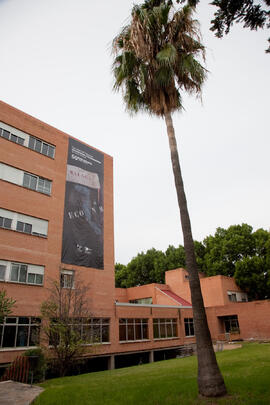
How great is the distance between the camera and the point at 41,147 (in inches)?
1091

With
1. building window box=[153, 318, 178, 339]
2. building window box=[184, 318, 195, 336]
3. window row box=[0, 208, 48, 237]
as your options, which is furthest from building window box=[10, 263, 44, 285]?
building window box=[184, 318, 195, 336]

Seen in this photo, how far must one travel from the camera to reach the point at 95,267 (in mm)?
28031

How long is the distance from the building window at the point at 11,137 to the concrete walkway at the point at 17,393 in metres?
18.3

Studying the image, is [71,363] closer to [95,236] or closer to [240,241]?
[95,236]

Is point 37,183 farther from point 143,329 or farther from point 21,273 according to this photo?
point 143,329

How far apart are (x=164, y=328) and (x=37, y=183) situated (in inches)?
808

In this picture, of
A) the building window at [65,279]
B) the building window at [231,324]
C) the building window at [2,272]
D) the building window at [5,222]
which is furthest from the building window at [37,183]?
the building window at [231,324]

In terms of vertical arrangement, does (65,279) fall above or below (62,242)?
below

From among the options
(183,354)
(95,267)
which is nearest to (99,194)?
(95,267)

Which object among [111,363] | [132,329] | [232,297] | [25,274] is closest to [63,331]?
[25,274]

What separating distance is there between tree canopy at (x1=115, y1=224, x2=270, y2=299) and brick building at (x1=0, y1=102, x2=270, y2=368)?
10116 mm

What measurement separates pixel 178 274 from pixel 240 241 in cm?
1141

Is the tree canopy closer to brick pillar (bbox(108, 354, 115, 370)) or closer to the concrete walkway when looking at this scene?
brick pillar (bbox(108, 354, 115, 370))

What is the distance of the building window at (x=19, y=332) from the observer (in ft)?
67.8
